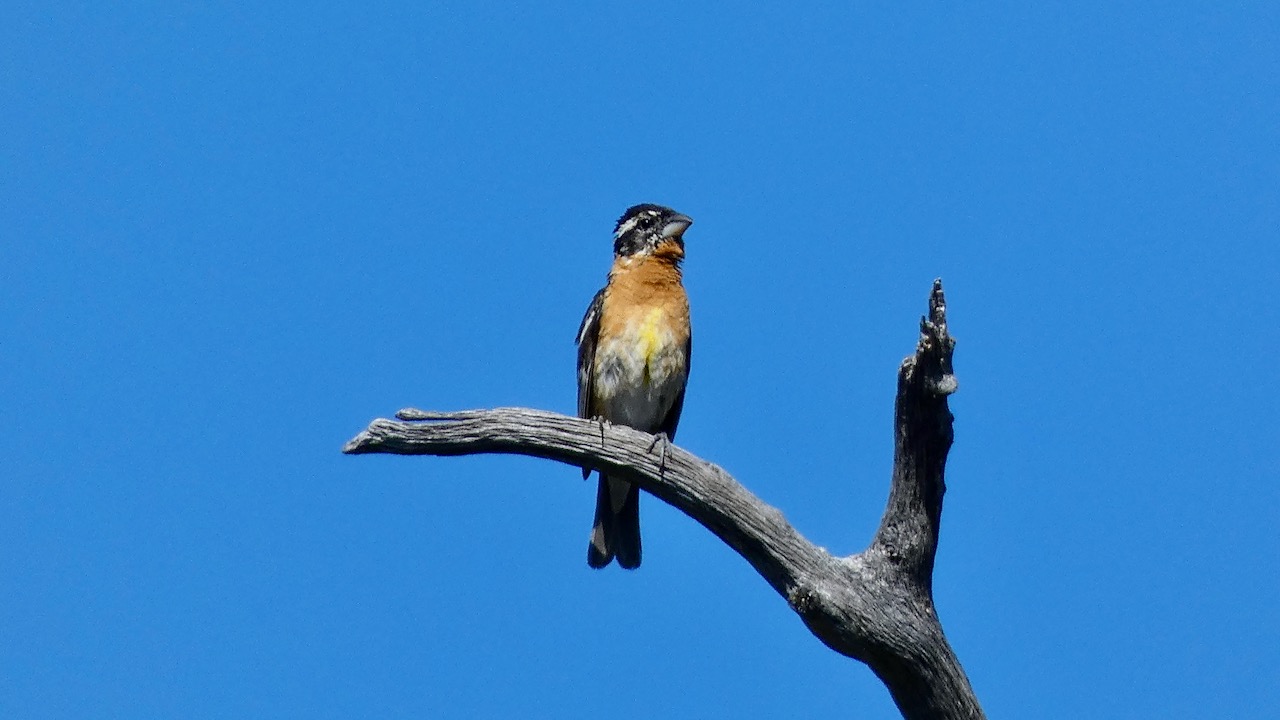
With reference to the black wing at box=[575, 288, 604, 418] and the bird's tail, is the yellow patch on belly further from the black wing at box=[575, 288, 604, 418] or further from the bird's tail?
the bird's tail

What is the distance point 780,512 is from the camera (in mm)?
8133

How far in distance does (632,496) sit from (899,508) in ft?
9.72

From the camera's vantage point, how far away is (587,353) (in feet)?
33.8

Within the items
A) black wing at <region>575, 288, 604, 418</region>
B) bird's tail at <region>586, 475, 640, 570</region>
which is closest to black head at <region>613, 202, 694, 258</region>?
black wing at <region>575, 288, 604, 418</region>

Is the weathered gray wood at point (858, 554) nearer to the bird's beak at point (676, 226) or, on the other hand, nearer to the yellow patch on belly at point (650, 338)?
the yellow patch on belly at point (650, 338)

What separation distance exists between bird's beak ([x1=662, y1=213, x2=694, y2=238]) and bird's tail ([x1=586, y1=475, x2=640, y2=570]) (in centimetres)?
206

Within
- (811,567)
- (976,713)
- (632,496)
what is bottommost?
(976,713)

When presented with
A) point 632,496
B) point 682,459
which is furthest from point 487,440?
point 632,496

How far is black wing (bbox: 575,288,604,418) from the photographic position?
1024 centimetres

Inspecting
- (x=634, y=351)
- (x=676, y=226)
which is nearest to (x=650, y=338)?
(x=634, y=351)

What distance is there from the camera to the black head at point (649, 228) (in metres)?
10.4

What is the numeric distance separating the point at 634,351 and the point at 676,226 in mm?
1160

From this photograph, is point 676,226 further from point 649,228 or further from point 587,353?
point 587,353

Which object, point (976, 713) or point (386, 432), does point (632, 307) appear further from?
point (976, 713)
